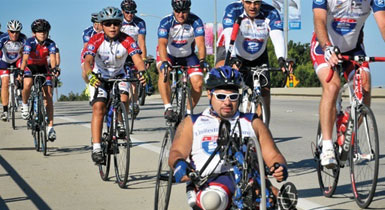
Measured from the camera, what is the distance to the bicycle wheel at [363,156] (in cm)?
695

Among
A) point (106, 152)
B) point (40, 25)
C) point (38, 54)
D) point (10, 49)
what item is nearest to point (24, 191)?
point (106, 152)

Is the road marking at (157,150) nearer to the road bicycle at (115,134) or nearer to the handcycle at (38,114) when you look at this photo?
the handcycle at (38,114)

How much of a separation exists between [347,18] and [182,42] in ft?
15.7

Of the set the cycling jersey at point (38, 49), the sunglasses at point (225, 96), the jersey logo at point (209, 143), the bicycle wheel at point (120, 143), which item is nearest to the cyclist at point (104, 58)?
the bicycle wheel at point (120, 143)

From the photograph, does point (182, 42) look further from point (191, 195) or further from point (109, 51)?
point (191, 195)

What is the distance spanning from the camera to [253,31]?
969 centimetres

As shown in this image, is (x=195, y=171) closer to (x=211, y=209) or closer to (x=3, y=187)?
(x=211, y=209)

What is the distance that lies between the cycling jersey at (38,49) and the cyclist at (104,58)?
164 inches

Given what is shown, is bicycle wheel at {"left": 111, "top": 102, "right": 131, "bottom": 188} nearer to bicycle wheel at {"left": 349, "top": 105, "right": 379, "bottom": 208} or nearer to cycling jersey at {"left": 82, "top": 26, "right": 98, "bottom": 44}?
bicycle wheel at {"left": 349, "top": 105, "right": 379, "bottom": 208}

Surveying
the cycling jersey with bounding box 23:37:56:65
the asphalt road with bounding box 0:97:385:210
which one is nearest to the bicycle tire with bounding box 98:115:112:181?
the asphalt road with bounding box 0:97:385:210

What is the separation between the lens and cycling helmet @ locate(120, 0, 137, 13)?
52.1 ft

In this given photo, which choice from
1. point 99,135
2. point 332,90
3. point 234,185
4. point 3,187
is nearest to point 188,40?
point 99,135

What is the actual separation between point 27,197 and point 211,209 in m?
3.62

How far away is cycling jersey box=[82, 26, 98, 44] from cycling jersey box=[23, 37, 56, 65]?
2452mm
